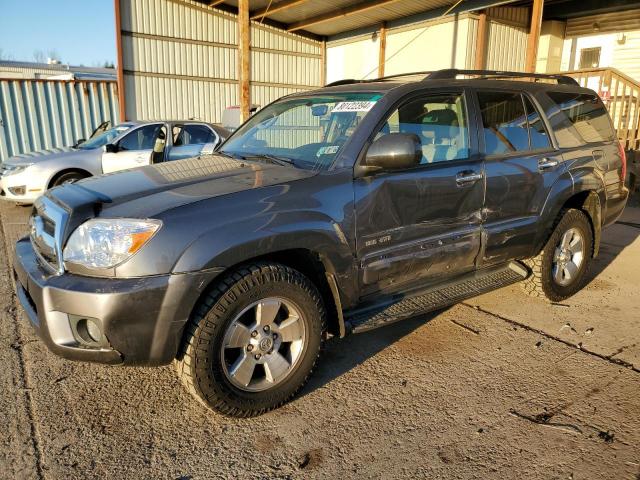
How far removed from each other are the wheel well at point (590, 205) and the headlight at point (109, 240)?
3.62 meters

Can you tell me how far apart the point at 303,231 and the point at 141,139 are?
23.3ft

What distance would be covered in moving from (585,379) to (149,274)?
8.88 feet

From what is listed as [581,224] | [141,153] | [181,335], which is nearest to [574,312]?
[581,224]

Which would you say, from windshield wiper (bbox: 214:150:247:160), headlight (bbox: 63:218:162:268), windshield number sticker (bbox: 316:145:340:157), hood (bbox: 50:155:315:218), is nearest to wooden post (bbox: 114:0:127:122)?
windshield wiper (bbox: 214:150:247:160)

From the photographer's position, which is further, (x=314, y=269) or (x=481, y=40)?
(x=481, y=40)

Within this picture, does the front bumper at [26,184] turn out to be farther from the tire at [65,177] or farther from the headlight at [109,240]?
the headlight at [109,240]

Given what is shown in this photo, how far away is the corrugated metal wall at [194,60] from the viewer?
15383mm

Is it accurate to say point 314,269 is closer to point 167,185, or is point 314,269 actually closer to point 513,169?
point 167,185

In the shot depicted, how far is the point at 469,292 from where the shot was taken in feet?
12.1

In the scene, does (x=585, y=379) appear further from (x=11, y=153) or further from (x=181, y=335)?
(x=11, y=153)

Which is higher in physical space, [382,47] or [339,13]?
[339,13]

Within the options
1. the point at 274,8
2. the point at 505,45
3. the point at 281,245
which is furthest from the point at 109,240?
the point at 274,8

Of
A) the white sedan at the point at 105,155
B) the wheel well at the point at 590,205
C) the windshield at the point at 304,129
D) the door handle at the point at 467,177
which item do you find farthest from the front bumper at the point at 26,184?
the wheel well at the point at 590,205

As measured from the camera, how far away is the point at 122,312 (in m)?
2.34
